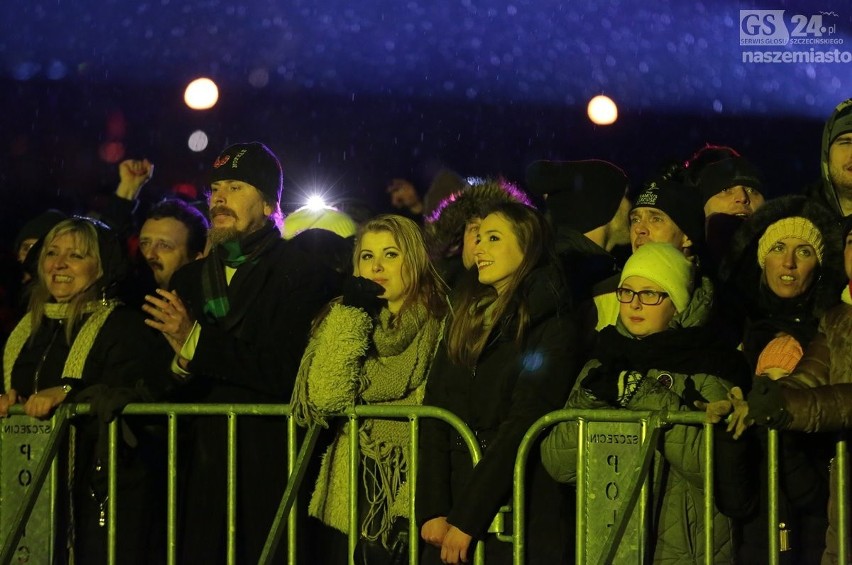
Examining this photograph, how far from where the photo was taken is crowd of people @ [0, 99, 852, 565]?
17.1 feet

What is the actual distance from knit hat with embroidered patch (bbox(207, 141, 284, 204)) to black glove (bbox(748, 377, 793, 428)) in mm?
2747

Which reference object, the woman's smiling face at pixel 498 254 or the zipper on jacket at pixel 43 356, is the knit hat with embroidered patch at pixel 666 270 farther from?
the zipper on jacket at pixel 43 356

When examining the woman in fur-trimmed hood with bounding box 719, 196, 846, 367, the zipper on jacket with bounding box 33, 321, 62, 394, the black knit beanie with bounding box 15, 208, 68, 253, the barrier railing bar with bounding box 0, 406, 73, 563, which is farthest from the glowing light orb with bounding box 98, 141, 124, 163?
the woman in fur-trimmed hood with bounding box 719, 196, 846, 367

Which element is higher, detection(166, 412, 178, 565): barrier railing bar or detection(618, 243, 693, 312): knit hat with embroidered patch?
detection(618, 243, 693, 312): knit hat with embroidered patch

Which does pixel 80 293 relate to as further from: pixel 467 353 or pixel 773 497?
pixel 773 497

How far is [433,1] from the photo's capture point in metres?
10.6

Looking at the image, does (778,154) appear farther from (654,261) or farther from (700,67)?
(654,261)

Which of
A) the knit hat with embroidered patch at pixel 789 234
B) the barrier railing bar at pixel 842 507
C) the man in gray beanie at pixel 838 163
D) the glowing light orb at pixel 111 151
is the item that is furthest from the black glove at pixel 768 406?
the glowing light orb at pixel 111 151

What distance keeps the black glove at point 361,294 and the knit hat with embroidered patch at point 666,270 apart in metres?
1.02

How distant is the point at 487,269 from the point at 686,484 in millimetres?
1134

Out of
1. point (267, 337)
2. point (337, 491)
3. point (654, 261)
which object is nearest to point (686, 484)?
point (654, 261)

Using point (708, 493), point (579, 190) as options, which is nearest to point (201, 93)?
point (579, 190)

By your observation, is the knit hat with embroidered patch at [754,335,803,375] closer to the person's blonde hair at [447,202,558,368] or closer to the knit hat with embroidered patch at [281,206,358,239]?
the person's blonde hair at [447,202,558,368]

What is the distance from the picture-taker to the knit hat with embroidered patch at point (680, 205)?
6270mm
